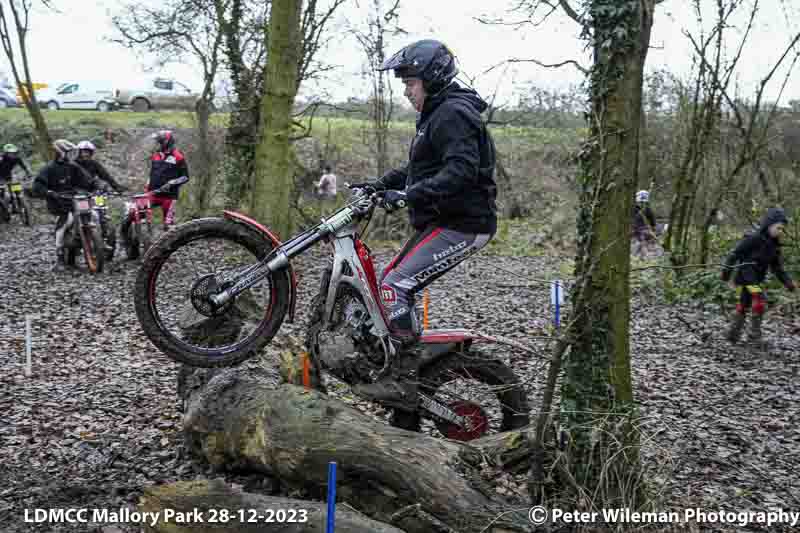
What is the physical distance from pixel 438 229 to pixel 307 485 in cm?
170

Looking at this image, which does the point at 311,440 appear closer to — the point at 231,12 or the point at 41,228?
the point at 231,12

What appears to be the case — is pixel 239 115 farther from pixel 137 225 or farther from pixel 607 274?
pixel 607 274

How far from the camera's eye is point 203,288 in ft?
15.6

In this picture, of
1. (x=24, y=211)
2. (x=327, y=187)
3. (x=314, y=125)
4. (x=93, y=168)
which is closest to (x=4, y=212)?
(x=24, y=211)

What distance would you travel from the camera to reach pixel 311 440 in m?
4.09

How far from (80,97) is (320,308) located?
34.8 m

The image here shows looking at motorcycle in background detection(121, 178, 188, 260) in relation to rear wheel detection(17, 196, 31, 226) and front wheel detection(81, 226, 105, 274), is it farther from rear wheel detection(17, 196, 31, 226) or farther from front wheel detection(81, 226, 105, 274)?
rear wheel detection(17, 196, 31, 226)

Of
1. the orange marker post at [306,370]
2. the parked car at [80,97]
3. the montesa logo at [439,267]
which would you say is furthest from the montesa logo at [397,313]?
the parked car at [80,97]

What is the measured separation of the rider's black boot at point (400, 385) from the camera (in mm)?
4691

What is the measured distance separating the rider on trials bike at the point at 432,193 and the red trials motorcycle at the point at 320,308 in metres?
0.12

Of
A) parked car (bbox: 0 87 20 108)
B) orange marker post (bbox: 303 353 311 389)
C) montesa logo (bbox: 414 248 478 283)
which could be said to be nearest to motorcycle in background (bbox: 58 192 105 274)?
orange marker post (bbox: 303 353 311 389)

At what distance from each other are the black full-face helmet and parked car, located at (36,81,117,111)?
34.3 metres

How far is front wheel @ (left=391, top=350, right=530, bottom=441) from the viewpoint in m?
4.88

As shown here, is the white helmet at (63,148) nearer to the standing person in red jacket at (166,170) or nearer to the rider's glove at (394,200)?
the standing person in red jacket at (166,170)
